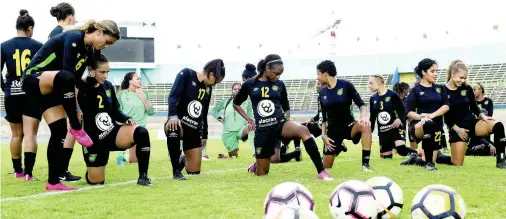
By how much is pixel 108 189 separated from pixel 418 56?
48.4 meters

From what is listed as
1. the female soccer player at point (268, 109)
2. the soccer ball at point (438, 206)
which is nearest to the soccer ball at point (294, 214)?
the soccer ball at point (438, 206)

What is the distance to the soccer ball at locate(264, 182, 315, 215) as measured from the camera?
191 inches

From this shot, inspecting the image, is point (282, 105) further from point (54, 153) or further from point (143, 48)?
point (143, 48)

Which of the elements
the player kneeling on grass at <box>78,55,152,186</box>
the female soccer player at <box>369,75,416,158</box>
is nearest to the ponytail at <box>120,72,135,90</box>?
the player kneeling on grass at <box>78,55,152,186</box>

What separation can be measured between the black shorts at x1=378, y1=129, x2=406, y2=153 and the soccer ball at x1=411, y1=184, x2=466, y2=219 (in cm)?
773

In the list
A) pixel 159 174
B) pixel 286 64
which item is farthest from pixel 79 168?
pixel 286 64

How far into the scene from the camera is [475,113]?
33.1 feet

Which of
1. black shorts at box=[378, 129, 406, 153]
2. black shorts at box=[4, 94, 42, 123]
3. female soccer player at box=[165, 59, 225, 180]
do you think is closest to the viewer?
black shorts at box=[4, 94, 42, 123]

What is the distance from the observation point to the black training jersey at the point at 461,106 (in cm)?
1008

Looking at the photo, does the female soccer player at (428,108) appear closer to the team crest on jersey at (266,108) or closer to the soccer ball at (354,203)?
the team crest on jersey at (266,108)

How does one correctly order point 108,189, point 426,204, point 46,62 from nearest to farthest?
point 426,204
point 46,62
point 108,189

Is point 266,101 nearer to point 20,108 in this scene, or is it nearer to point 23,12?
point 20,108

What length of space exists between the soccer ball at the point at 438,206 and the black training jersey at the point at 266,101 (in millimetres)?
3983

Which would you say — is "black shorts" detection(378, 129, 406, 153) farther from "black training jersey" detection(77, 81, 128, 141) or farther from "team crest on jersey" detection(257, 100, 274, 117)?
"black training jersey" detection(77, 81, 128, 141)
